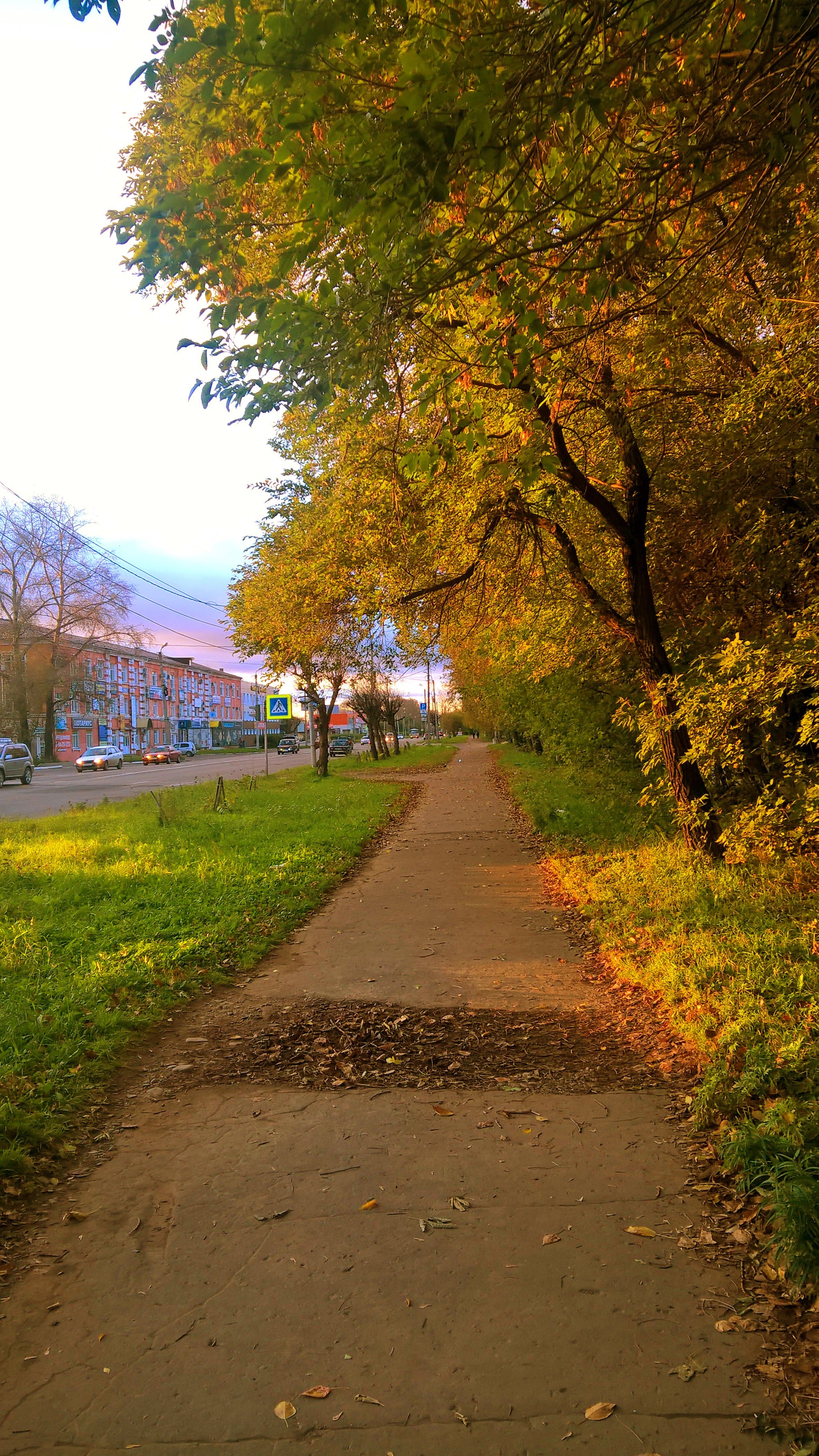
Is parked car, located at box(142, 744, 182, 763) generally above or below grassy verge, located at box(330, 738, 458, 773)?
above

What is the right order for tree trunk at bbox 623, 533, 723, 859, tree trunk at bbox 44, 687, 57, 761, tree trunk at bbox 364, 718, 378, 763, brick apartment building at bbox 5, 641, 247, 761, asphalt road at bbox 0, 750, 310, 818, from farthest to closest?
brick apartment building at bbox 5, 641, 247, 761 → tree trunk at bbox 44, 687, 57, 761 → tree trunk at bbox 364, 718, 378, 763 → asphalt road at bbox 0, 750, 310, 818 → tree trunk at bbox 623, 533, 723, 859

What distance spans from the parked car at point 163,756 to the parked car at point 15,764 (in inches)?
592

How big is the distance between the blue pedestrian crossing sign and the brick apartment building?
36.2 metres

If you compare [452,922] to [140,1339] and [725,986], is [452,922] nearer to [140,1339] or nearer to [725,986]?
[725,986]

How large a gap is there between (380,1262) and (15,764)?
33.5 metres

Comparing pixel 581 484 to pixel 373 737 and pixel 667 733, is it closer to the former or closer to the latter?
pixel 667 733

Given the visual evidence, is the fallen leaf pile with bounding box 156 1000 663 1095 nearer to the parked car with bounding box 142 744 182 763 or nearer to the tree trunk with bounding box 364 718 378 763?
the tree trunk with bounding box 364 718 378 763

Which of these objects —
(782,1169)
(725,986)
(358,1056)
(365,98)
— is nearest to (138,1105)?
(358,1056)

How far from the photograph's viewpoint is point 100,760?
42656 mm

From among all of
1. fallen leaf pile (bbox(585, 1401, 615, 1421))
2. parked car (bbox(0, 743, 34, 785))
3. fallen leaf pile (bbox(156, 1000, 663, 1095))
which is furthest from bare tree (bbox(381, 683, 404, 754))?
fallen leaf pile (bbox(585, 1401, 615, 1421))

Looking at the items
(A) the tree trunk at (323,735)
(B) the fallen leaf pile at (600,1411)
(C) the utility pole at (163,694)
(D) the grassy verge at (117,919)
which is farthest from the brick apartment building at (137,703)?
(B) the fallen leaf pile at (600,1411)

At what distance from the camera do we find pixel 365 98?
3.99 metres

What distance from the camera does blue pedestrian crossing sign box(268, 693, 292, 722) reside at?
22688mm

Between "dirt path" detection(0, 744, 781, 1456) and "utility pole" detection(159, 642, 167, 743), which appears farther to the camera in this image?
"utility pole" detection(159, 642, 167, 743)
